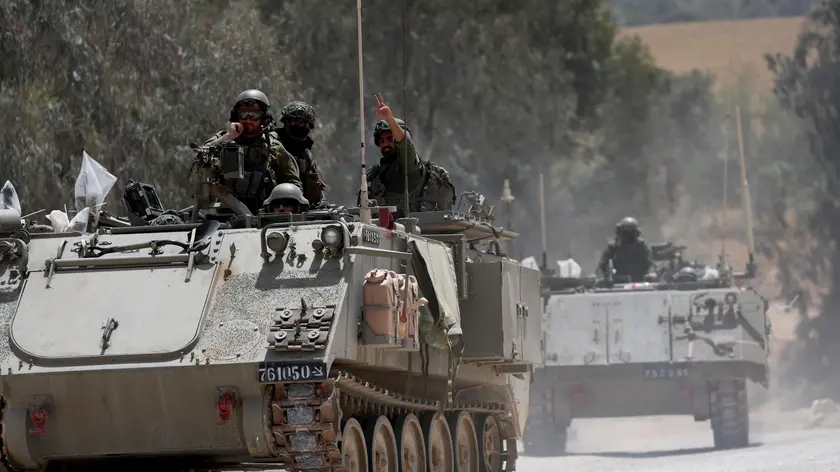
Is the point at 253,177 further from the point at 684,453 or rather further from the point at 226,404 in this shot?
the point at 684,453

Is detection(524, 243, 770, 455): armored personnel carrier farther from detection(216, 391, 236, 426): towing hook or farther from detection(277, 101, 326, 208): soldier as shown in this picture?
detection(216, 391, 236, 426): towing hook

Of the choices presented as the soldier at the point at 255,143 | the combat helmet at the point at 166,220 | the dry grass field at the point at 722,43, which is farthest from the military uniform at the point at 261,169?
the dry grass field at the point at 722,43

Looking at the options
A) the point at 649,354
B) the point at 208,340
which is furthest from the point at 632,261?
the point at 208,340

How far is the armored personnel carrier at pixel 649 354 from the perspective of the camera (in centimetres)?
2584

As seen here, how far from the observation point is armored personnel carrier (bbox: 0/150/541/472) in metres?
12.6

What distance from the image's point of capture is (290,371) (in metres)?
12.4

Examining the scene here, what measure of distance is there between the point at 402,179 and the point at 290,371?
19.4ft

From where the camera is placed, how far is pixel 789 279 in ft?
175

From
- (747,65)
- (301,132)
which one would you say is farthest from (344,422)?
(747,65)

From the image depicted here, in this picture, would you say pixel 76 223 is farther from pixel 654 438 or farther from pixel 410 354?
pixel 654 438

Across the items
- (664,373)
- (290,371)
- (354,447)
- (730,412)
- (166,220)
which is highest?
(664,373)

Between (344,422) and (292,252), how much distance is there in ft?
4.33

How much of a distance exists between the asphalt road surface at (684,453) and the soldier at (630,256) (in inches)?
110

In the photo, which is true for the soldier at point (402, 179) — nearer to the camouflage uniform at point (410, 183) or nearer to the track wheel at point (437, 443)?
the camouflage uniform at point (410, 183)
